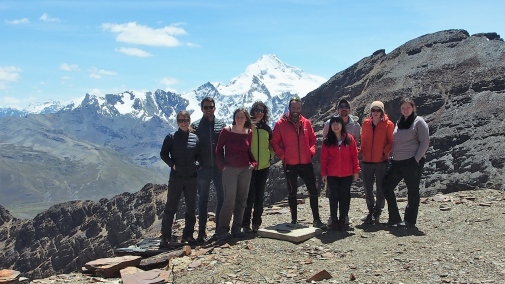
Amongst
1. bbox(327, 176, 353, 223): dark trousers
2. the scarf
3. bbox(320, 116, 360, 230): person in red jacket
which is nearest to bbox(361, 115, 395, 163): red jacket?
the scarf

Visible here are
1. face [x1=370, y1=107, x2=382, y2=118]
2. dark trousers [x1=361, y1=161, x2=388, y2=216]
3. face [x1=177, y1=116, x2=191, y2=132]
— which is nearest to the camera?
face [x1=177, y1=116, x2=191, y2=132]

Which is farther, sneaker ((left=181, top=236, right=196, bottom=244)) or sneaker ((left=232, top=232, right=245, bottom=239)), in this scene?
sneaker ((left=181, top=236, right=196, bottom=244))

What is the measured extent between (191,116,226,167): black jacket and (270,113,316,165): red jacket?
1.43 metres

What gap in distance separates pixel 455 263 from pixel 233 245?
4536 millimetres

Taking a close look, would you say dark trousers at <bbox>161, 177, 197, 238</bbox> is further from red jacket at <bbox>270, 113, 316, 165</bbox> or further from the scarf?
the scarf

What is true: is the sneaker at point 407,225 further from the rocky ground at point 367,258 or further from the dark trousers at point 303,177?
the dark trousers at point 303,177

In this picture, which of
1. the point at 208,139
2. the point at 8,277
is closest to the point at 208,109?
the point at 208,139

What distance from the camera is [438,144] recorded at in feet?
88.9

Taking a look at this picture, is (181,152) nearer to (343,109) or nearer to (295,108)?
(295,108)

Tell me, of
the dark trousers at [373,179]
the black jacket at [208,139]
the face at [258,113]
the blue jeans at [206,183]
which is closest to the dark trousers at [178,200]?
the blue jeans at [206,183]

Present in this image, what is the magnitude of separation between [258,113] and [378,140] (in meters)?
3.02

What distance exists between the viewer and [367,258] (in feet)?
31.2

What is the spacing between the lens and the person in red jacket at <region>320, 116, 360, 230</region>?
37.3 ft

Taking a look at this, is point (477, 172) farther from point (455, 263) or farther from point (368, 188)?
point (455, 263)
